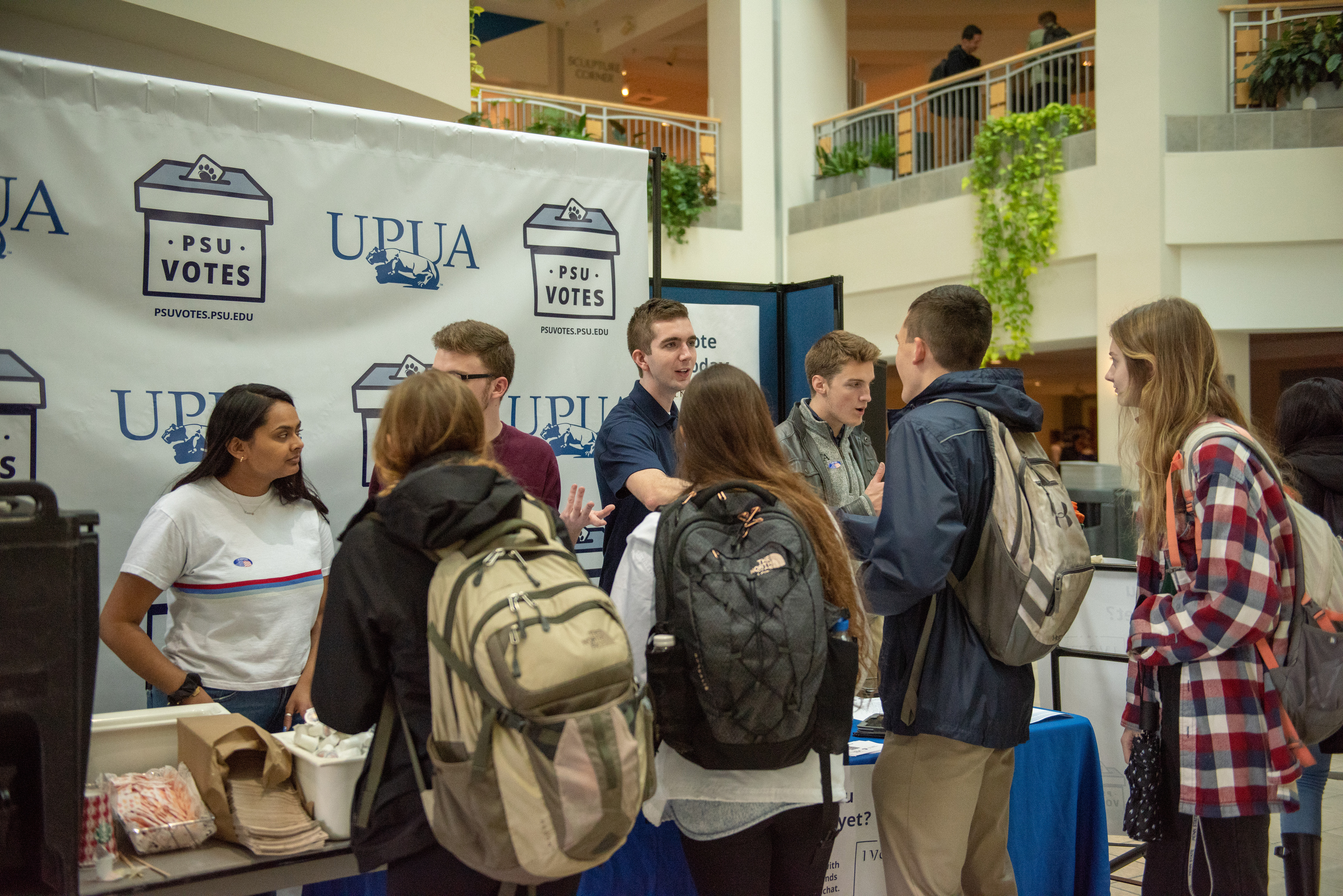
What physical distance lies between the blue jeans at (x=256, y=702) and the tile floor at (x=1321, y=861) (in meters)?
2.42

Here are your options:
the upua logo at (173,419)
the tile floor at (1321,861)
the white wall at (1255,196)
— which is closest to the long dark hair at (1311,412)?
the tile floor at (1321,861)

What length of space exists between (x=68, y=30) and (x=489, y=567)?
328 centimetres

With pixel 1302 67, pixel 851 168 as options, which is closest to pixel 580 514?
pixel 1302 67

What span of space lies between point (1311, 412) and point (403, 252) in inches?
120

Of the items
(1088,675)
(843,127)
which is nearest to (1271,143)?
(843,127)

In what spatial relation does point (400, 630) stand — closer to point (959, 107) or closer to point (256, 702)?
point (256, 702)

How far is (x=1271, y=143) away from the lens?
905cm

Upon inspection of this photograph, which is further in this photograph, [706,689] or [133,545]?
[133,545]

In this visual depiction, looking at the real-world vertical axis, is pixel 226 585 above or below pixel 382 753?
above

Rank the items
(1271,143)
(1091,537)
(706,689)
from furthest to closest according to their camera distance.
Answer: (1271,143) → (1091,537) → (706,689)

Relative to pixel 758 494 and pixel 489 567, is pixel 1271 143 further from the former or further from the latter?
pixel 489 567

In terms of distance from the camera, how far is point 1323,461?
3.46 m

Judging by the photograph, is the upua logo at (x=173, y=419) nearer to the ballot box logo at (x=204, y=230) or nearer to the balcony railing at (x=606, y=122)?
the ballot box logo at (x=204, y=230)

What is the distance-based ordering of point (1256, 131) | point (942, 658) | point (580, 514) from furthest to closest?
point (1256, 131)
point (580, 514)
point (942, 658)
